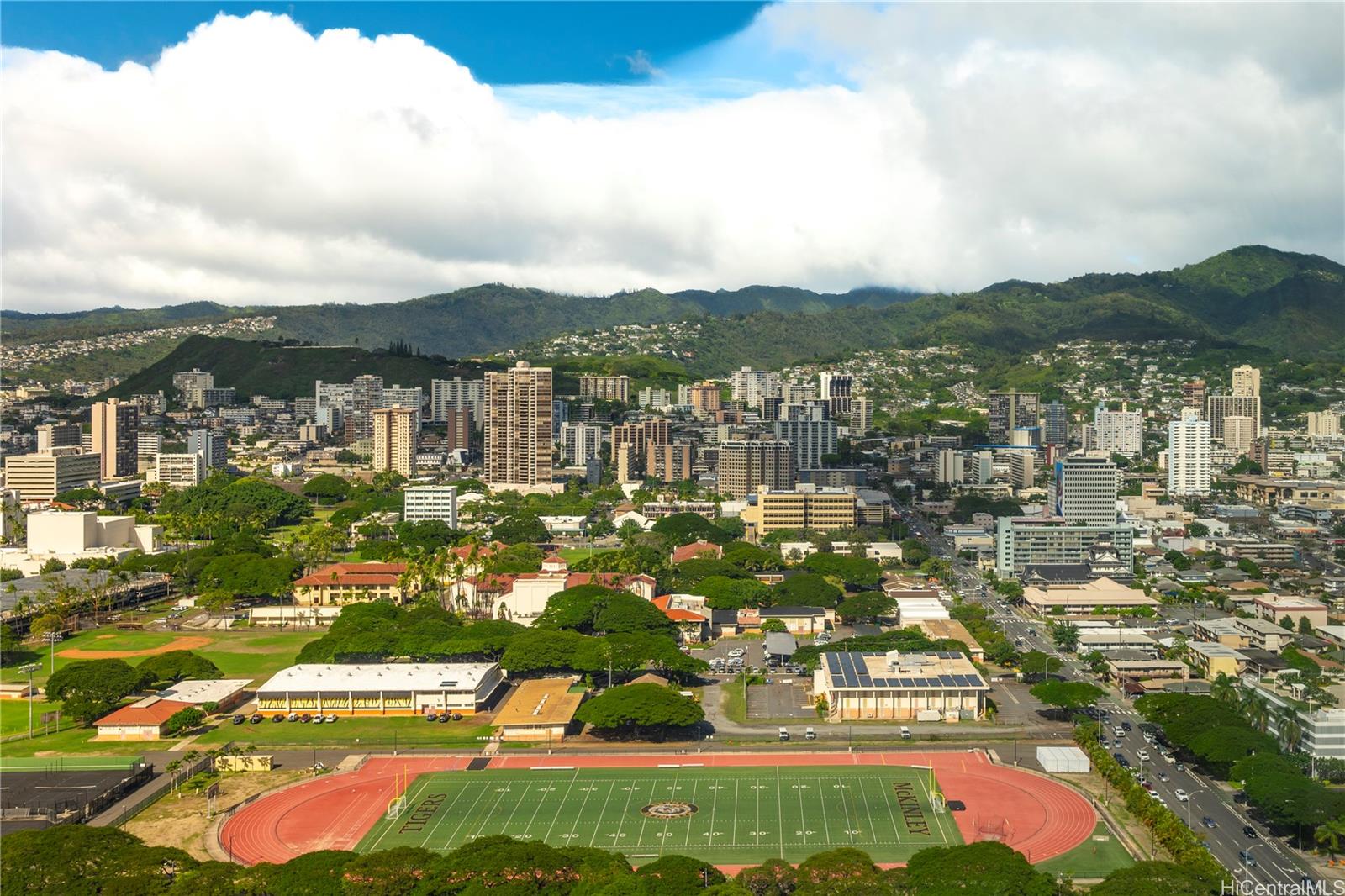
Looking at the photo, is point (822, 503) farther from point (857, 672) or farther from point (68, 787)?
point (68, 787)

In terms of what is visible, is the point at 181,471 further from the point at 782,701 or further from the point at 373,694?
the point at 782,701

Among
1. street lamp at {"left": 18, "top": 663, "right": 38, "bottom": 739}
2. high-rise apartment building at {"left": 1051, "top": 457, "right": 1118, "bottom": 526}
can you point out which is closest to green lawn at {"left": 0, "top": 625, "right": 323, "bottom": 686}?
street lamp at {"left": 18, "top": 663, "right": 38, "bottom": 739}

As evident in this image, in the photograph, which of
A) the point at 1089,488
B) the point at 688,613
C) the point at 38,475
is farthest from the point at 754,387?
the point at 688,613

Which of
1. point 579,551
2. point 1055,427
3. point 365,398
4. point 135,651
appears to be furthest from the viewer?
point 365,398

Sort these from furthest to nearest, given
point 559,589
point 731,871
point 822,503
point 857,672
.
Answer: point 822,503 < point 559,589 < point 857,672 < point 731,871

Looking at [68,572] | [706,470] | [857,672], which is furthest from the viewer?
[706,470]

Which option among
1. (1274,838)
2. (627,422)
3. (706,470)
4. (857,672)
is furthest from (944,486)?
(1274,838)

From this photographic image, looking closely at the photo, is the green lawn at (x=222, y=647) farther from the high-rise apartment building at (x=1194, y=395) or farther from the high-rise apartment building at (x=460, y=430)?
the high-rise apartment building at (x=1194, y=395)
